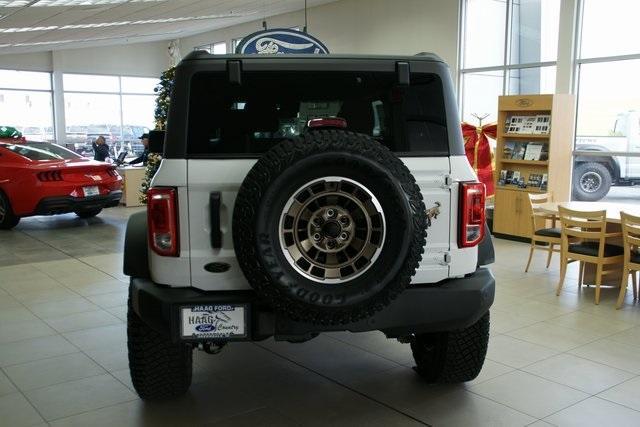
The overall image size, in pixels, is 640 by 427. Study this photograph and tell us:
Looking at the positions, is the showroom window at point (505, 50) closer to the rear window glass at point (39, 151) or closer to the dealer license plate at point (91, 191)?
the dealer license plate at point (91, 191)

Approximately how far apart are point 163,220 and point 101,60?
19447 millimetres

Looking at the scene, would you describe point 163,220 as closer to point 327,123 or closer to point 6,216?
point 327,123

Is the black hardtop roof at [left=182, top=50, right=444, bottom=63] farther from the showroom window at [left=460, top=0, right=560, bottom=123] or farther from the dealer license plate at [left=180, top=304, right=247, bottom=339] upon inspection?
the showroom window at [left=460, top=0, right=560, bottom=123]

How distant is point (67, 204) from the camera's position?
873 cm

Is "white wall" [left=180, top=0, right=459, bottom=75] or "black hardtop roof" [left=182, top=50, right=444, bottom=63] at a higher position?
"white wall" [left=180, top=0, right=459, bottom=75]

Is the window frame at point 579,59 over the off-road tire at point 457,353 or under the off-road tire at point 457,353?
over

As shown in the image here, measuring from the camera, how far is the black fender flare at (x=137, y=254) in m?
2.81

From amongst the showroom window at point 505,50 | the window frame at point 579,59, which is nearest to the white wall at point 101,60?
the showroom window at point 505,50

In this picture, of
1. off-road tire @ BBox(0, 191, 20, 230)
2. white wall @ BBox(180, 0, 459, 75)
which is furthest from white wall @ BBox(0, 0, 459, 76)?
off-road tire @ BBox(0, 191, 20, 230)

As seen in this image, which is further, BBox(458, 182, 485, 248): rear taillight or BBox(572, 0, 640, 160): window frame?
BBox(572, 0, 640, 160): window frame

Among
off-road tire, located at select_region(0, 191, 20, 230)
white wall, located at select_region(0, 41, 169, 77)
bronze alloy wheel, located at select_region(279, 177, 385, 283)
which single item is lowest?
off-road tire, located at select_region(0, 191, 20, 230)

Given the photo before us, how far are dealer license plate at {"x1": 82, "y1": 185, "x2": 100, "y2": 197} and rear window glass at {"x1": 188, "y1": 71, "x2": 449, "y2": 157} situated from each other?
6.82 metres

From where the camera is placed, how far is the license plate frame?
8.34ft

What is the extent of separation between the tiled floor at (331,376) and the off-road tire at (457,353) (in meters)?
0.08
